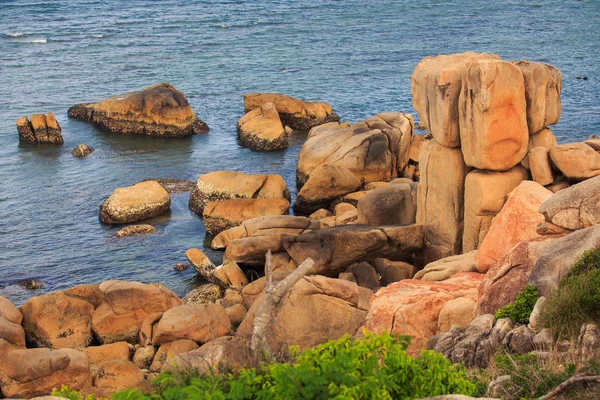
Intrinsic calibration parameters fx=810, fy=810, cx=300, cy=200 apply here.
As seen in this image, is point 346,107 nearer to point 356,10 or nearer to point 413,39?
point 413,39

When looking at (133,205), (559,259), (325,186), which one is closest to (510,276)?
(559,259)

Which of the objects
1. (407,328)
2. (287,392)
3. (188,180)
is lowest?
(188,180)

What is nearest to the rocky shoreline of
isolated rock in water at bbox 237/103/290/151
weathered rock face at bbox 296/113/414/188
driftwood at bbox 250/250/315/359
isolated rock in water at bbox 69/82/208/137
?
driftwood at bbox 250/250/315/359

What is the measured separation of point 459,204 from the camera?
2658 centimetres

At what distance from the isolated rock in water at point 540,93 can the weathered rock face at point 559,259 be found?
309 inches

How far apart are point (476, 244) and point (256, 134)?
23.1m

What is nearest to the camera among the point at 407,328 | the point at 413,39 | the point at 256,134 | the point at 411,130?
the point at 407,328

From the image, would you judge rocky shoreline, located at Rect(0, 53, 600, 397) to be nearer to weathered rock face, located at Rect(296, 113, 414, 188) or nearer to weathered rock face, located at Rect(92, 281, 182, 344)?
weathered rock face, located at Rect(92, 281, 182, 344)

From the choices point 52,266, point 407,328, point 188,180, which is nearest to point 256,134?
point 188,180

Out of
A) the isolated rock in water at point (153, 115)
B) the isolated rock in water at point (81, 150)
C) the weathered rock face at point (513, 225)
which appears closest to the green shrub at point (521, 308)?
the weathered rock face at point (513, 225)

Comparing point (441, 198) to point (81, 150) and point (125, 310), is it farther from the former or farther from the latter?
point (81, 150)

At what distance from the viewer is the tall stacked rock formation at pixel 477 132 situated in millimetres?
24469

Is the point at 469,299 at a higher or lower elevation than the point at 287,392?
lower

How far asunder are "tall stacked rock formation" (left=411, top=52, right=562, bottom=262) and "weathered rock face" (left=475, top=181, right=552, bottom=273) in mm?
2108
